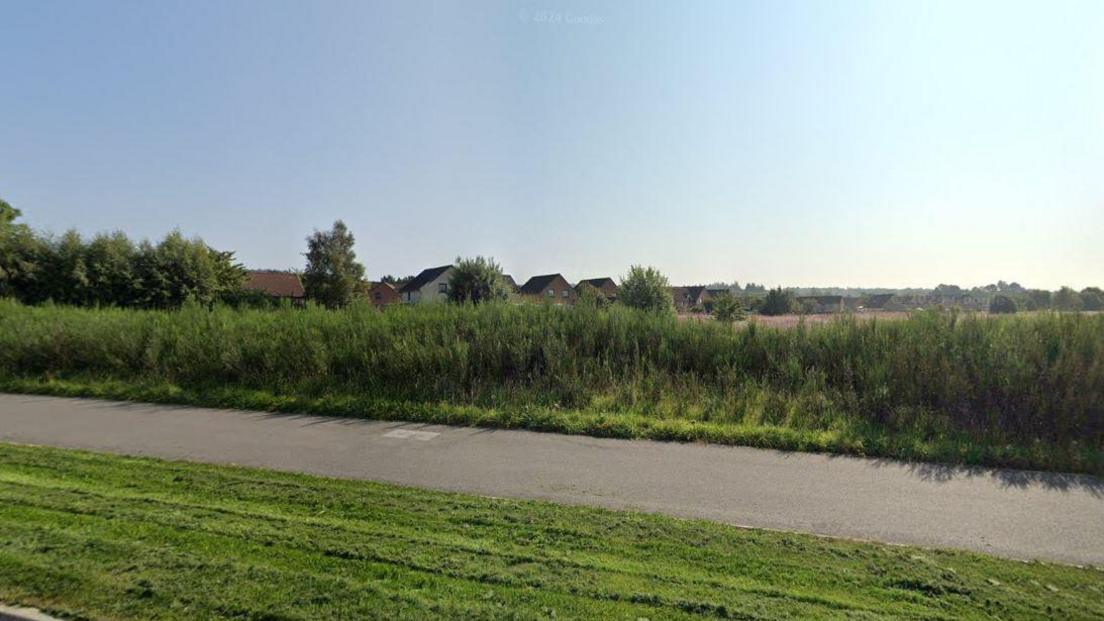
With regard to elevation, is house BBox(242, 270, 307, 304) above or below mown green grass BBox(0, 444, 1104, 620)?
above

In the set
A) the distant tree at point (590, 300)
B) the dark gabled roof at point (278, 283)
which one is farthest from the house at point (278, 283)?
the distant tree at point (590, 300)

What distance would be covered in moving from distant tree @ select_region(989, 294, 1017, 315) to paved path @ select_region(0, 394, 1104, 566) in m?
5.21

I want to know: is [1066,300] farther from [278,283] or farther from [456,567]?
[278,283]

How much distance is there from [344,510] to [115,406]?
26.5 ft

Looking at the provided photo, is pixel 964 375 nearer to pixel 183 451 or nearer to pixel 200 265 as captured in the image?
pixel 183 451

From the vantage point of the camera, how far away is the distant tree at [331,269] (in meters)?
40.5

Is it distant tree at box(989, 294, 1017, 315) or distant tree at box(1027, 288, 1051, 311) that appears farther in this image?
distant tree at box(989, 294, 1017, 315)

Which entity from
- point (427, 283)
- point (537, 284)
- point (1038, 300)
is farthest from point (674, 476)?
point (537, 284)

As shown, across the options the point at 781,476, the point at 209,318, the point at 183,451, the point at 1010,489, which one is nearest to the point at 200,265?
the point at 209,318

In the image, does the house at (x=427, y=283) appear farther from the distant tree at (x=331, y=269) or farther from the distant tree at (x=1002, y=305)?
the distant tree at (x=1002, y=305)

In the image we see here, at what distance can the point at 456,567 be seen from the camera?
10.7 ft

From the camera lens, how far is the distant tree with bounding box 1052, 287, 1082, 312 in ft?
28.5

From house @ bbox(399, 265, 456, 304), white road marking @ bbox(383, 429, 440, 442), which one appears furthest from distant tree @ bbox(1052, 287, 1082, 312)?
house @ bbox(399, 265, 456, 304)

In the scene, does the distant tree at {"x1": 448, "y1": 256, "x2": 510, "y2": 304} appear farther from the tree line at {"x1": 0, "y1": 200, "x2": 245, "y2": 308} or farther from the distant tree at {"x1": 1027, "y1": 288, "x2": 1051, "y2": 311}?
the distant tree at {"x1": 1027, "y1": 288, "x2": 1051, "y2": 311}
